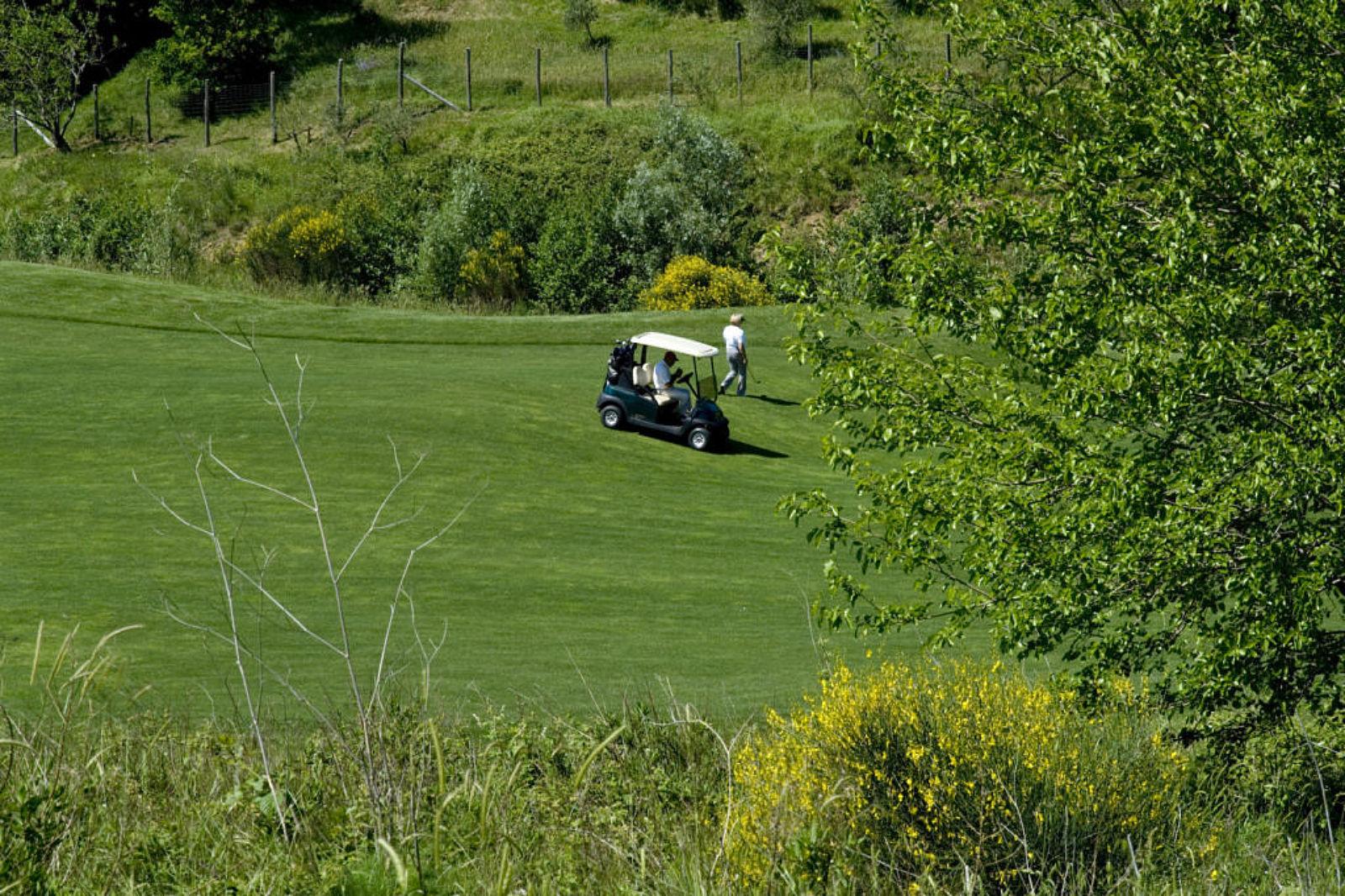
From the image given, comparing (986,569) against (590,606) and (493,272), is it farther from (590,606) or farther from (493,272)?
(493,272)

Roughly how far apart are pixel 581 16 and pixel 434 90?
10.7 m

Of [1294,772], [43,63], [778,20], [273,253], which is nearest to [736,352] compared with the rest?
[1294,772]

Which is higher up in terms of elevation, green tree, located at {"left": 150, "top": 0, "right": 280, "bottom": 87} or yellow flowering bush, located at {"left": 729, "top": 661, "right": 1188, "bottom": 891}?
green tree, located at {"left": 150, "top": 0, "right": 280, "bottom": 87}

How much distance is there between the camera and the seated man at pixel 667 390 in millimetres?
20778

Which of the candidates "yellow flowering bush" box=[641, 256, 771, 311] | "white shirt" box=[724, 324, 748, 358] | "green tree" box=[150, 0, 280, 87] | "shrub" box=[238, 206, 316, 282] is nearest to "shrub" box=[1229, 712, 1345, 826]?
"white shirt" box=[724, 324, 748, 358]

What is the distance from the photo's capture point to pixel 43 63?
5675 centimetres

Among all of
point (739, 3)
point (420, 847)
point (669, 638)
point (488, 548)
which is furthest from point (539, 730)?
point (739, 3)

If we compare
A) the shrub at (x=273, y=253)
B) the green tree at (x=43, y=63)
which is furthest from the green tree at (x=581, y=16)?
the shrub at (x=273, y=253)

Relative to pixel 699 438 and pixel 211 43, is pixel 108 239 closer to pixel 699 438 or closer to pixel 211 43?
pixel 211 43

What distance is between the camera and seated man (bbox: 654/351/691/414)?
2078 centimetres

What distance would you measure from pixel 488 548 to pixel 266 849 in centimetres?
893

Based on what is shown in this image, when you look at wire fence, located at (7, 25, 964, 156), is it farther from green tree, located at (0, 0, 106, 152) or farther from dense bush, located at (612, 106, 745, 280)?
dense bush, located at (612, 106, 745, 280)

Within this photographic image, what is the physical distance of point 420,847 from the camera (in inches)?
215

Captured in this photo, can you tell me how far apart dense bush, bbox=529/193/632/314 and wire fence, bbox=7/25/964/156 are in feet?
31.8
